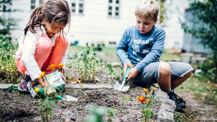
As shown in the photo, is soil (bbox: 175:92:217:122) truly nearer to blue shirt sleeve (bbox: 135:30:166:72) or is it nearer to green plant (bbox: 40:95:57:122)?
blue shirt sleeve (bbox: 135:30:166:72)

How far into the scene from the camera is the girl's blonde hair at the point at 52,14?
2.03 m

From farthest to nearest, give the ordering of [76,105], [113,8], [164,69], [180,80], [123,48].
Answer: [113,8]
[123,48]
[180,80]
[164,69]
[76,105]

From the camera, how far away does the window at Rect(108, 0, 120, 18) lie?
32.2 feet

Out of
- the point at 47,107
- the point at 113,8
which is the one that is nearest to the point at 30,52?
the point at 47,107

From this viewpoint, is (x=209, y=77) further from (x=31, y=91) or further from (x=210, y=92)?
(x=31, y=91)

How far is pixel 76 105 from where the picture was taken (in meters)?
1.89

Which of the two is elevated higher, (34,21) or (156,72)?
(34,21)

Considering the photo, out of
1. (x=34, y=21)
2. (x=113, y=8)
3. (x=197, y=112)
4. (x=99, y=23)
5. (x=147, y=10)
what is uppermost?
(x=113, y=8)

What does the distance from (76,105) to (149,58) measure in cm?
102

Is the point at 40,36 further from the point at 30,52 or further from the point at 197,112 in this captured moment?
the point at 197,112

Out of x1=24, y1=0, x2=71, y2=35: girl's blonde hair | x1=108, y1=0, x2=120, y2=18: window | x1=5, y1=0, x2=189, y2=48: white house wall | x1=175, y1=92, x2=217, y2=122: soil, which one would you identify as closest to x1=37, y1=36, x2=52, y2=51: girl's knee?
x1=24, y1=0, x2=71, y2=35: girl's blonde hair

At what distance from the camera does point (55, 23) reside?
2.04m

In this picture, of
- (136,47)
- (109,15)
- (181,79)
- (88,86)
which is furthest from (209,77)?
(109,15)

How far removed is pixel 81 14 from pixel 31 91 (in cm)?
796
